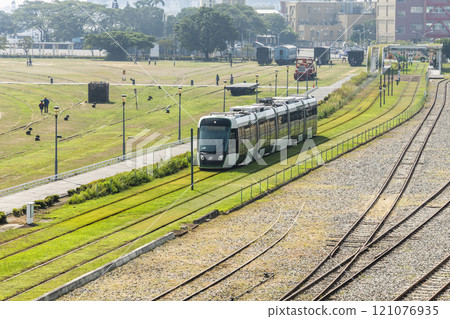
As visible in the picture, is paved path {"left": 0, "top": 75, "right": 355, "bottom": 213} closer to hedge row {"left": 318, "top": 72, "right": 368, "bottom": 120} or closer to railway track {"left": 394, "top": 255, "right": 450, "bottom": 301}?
railway track {"left": 394, "top": 255, "right": 450, "bottom": 301}

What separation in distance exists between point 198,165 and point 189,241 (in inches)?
746

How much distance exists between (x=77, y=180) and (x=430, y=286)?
1103 inches

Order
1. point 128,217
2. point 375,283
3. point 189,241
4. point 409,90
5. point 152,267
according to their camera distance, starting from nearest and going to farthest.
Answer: point 375,283
point 152,267
point 189,241
point 128,217
point 409,90

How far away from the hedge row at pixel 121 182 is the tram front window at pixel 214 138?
3307 mm

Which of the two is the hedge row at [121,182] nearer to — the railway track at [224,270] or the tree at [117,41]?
the railway track at [224,270]

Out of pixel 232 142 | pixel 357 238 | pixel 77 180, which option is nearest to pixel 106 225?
pixel 357 238

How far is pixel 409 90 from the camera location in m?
117

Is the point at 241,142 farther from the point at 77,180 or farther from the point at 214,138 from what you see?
the point at 77,180

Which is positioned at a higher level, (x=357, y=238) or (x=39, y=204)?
(x=39, y=204)

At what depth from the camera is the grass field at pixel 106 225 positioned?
31.1m

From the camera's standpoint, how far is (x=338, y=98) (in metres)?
98.5

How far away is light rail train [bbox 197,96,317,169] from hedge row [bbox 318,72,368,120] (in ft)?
80.6

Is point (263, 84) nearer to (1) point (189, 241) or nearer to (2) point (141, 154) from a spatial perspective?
(2) point (141, 154)

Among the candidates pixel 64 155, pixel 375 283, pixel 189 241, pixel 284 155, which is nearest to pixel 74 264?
pixel 189 241
